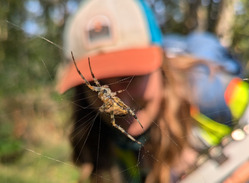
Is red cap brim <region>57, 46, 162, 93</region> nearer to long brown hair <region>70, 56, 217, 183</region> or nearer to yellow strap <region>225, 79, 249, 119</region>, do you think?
long brown hair <region>70, 56, 217, 183</region>

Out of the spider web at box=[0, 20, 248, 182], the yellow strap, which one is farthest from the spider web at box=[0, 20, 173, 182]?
the yellow strap

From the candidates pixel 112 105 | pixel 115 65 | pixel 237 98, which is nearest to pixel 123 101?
pixel 112 105

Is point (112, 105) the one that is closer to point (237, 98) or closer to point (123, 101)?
point (123, 101)

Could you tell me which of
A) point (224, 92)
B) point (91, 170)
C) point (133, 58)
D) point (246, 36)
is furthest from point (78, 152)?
point (246, 36)

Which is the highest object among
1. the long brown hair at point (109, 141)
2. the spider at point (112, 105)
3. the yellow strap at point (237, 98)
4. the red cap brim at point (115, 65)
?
the red cap brim at point (115, 65)

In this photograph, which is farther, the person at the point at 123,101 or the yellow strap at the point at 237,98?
the yellow strap at the point at 237,98

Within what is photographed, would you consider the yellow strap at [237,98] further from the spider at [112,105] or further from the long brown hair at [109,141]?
the spider at [112,105]

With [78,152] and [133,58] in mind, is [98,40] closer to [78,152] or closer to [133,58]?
[133,58]

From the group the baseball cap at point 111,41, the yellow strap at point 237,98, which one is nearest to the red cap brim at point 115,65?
the baseball cap at point 111,41

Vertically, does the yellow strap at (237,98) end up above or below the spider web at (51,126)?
below
